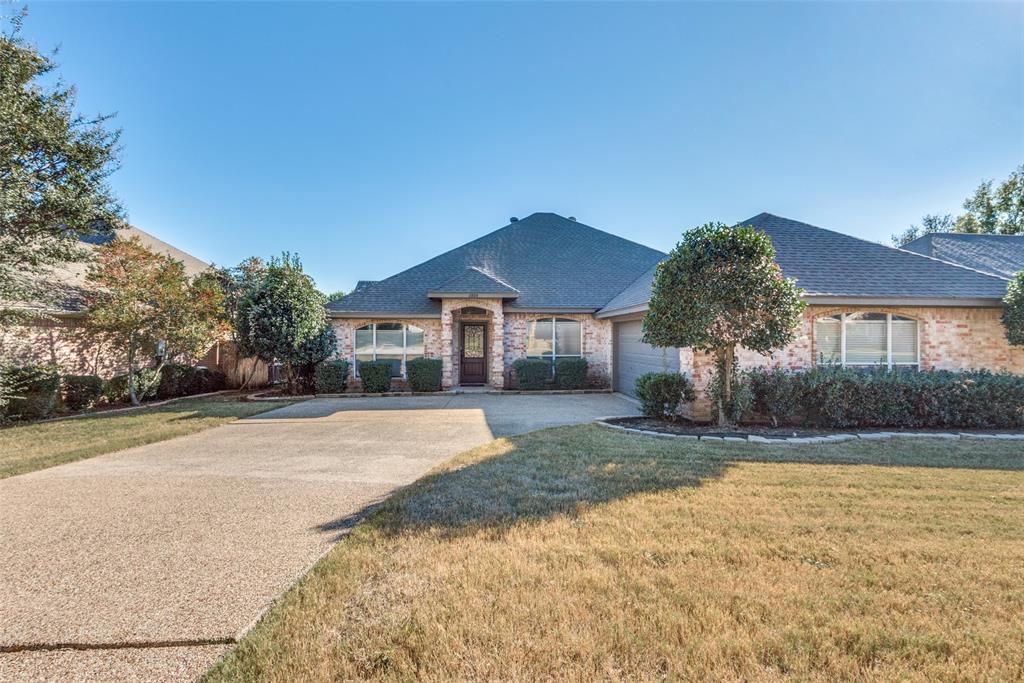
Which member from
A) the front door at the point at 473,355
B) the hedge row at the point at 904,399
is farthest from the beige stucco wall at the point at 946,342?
the front door at the point at 473,355

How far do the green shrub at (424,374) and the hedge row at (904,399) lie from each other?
29.9ft

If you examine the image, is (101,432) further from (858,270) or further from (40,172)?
(858,270)

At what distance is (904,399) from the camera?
26.2 feet

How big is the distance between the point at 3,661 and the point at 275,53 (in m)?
12.8

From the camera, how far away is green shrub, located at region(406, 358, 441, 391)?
1379 cm

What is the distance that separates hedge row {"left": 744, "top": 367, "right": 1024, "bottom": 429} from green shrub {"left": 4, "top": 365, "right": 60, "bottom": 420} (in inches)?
608

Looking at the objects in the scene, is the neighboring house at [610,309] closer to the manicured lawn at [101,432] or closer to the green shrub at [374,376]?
the green shrub at [374,376]

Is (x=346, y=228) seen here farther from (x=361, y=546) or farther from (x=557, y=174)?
(x=361, y=546)

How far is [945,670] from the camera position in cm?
208

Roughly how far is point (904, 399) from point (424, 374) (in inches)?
466

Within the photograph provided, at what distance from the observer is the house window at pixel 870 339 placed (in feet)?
31.4

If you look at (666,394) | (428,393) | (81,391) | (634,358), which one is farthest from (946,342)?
(81,391)

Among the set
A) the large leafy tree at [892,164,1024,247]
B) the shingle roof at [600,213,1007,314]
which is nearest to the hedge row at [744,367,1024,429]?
the shingle roof at [600,213,1007,314]

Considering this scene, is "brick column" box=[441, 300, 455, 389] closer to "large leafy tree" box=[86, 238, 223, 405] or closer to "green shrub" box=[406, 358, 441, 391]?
"green shrub" box=[406, 358, 441, 391]
